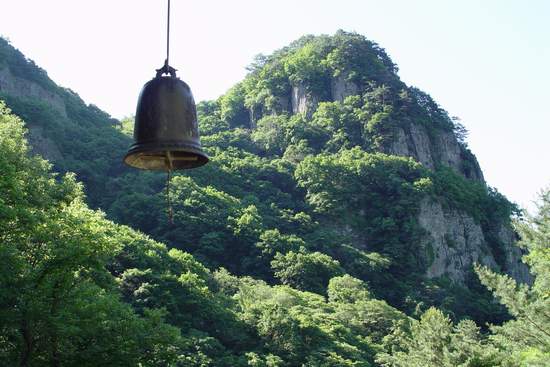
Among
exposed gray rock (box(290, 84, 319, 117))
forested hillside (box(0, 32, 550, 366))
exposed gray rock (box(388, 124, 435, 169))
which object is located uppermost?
exposed gray rock (box(290, 84, 319, 117))

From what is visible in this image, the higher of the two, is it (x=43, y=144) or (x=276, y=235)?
(x=43, y=144)

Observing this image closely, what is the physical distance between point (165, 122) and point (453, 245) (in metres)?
76.9

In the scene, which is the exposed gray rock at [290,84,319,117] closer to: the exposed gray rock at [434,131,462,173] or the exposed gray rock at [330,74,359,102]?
the exposed gray rock at [330,74,359,102]

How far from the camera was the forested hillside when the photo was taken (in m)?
16.8

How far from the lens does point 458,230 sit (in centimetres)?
8050

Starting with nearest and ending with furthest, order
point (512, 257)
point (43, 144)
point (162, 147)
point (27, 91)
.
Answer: point (162, 147) < point (43, 144) < point (512, 257) < point (27, 91)

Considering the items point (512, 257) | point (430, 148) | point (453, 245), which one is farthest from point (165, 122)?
point (430, 148)

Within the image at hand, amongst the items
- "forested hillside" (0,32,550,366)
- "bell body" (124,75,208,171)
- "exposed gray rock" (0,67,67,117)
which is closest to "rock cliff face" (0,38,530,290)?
"exposed gray rock" (0,67,67,117)

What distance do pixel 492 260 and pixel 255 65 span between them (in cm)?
5956

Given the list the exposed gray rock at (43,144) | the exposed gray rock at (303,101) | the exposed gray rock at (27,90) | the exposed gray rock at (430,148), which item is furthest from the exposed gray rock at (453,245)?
the exposed gray rock at (27,90)

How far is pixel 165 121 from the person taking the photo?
4793 mm

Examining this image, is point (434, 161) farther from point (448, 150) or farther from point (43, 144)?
point (43, 144)

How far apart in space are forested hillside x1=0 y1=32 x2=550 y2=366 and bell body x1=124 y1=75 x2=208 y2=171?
897 cm

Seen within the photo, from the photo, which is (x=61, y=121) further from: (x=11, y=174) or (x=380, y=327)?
(x=11, y=174)
